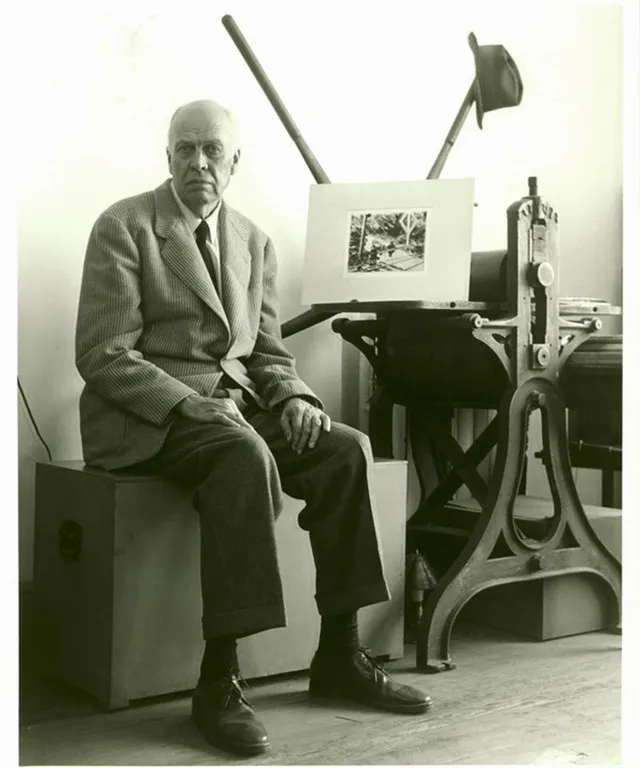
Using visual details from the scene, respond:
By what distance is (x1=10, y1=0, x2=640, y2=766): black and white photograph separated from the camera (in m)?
1.97

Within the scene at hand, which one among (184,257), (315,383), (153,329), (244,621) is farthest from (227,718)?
(315,383)

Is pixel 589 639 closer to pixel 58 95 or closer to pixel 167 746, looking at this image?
pixel 167 746

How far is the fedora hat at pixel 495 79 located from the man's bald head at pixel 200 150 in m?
0.92

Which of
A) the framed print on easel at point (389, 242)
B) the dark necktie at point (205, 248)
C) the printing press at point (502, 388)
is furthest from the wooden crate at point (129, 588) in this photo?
the framed print on easel at point (389, 242)

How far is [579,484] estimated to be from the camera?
3.61 meters

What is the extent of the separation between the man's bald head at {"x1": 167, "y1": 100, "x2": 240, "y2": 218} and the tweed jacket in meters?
0.05

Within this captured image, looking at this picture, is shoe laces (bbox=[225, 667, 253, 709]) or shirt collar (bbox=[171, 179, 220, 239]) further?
shirt collar (bbox=[171, 179, 220, 239])

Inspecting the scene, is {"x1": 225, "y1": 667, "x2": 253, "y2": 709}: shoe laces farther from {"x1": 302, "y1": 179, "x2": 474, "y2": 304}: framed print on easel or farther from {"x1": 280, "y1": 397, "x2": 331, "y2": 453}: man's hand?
{"x1": 302, "y1": 179, "x2": 474, "y2": 304}: framed print on easel

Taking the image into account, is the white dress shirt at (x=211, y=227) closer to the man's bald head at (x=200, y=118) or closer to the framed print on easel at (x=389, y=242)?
the man's bald head at (x=200, y=118)

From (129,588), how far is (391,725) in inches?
22.9

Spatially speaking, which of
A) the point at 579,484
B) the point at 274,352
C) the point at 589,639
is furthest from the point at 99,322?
the point at 579,484

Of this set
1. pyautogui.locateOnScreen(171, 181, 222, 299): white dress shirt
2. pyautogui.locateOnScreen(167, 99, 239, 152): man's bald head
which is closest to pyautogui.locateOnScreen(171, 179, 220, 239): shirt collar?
pyautogui.locateOnScreen(171, 181, 222, 299): white dress shirt

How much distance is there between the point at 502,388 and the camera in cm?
261

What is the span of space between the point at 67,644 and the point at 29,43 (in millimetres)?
1361
